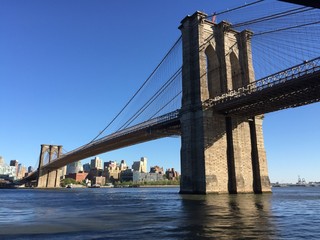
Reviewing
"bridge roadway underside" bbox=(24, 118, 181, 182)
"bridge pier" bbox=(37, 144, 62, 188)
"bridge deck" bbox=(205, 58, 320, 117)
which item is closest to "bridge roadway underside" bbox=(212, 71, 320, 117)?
"bridge deck" bbox=(205, 58, 320, 117)

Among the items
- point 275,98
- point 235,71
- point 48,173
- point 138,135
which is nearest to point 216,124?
point 275,98

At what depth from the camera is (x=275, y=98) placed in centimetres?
3925

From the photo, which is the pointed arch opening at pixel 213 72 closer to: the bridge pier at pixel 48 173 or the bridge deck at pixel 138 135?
the bridge deck at pixel 138 135

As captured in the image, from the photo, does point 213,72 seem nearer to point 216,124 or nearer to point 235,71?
point 235,71

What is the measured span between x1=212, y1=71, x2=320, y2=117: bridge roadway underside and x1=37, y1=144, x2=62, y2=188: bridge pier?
294 ft

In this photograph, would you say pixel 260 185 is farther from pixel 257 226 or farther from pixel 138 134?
pixel 257 226

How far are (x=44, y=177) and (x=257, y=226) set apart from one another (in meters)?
117

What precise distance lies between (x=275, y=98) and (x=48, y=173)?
325ft

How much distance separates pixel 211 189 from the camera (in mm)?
41656

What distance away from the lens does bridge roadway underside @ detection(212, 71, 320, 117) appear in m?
33.8

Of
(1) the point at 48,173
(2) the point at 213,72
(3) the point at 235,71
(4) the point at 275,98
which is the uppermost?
(3) the point at 235,71

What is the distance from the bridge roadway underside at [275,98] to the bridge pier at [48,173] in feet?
294

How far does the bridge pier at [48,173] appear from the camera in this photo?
117 m

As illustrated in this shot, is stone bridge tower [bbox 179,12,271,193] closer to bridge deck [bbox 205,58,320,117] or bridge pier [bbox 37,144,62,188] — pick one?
bridge deck [bbox 205,58,320,117]
